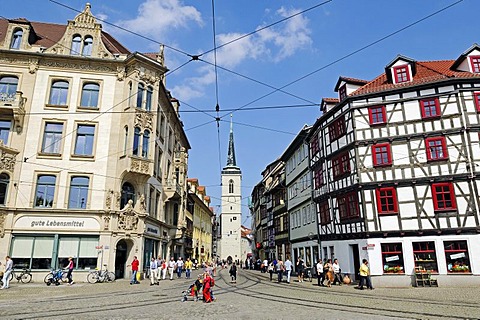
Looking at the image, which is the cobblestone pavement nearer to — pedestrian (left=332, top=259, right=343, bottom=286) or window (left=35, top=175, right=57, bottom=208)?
pedestrian (left=332, top=259, right=343, bottom=286)

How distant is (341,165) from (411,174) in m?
4.97

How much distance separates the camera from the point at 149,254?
30.9m

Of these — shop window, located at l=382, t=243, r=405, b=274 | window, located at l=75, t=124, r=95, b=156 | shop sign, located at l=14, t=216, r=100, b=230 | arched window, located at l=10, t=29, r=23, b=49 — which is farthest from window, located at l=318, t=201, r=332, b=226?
arched window, located at l=10, t=29, r=23, b=49

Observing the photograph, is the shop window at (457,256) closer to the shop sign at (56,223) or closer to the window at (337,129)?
the window at (337,129)

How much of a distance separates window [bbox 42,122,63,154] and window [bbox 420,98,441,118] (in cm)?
2632

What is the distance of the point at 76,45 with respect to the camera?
28.7 m

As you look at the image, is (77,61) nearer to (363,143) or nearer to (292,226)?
(363,143)

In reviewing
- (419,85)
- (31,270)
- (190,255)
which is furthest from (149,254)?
(190,255)

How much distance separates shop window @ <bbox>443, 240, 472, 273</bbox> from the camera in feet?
69.1

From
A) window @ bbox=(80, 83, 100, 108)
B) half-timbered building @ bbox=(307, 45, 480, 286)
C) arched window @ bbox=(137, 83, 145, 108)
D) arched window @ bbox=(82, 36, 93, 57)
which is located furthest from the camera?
arched window @ bbox=(137, 83, 145, 108)

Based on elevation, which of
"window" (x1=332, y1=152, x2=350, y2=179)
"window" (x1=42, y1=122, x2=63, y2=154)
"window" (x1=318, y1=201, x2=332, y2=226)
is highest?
"window" (x1=42, y1=122, x2=63, y2=154)

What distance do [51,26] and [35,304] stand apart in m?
27.9

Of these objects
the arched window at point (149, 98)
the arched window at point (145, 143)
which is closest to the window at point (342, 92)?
the arched window at point (149, 98)

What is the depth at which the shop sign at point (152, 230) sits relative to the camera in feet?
97.4
